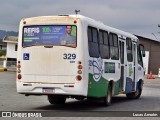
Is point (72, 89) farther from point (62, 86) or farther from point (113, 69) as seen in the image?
point (113, 69)

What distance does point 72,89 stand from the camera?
15.8m

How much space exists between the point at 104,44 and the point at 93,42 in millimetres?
1340

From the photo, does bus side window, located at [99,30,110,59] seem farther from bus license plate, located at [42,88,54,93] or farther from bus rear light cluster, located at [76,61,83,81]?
bus license plate, located at [42,88,54,93]

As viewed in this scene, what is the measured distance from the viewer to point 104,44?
18281 millimetres

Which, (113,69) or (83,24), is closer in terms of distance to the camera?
(83,24)

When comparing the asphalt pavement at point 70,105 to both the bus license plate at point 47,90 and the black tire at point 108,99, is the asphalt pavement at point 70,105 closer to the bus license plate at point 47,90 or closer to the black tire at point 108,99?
the black tire at point 108,99

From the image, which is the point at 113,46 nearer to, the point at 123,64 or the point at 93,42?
the point at 123,64

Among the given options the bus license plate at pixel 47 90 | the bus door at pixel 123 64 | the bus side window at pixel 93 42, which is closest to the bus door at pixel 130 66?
the bus door at pixel 123 64

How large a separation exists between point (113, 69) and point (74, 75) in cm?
372

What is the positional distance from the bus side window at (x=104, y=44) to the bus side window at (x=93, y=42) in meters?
0.48

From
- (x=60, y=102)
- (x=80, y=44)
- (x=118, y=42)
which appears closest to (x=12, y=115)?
(x=80, y=44)

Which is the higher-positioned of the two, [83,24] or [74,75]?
[83,24]

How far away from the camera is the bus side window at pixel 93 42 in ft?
54.7

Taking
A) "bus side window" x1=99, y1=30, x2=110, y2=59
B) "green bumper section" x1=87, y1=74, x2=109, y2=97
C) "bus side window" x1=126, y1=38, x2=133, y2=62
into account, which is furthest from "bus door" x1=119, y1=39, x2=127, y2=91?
"green bumper section" x1=87, y1=74, x2=109, y2=97
